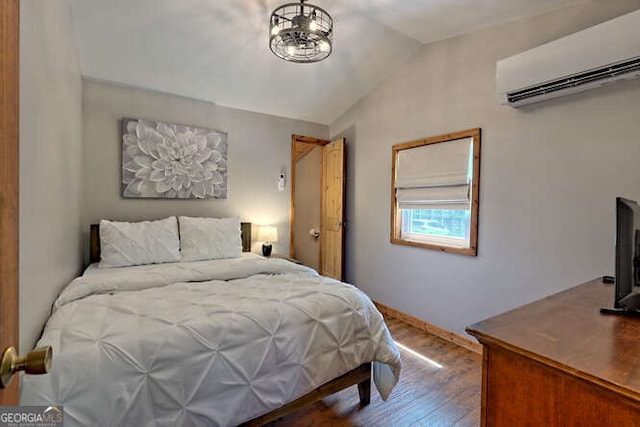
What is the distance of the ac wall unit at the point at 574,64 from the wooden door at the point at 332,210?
2.06 metres

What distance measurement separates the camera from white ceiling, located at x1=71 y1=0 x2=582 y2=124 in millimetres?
2389

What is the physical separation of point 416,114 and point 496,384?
275 centimetres

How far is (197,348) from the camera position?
1330mm

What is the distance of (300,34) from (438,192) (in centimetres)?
181

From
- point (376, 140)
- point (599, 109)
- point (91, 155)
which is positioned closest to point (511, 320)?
point (599, 109)

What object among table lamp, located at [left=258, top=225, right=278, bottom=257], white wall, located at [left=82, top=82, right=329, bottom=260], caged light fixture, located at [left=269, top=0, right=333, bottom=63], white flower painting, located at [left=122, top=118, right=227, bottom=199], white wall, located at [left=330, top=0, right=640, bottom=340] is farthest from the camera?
table lamp, located at [left=258, top=225, right=278, bottom=257]

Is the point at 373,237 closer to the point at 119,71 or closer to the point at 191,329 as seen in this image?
the point at 191,329

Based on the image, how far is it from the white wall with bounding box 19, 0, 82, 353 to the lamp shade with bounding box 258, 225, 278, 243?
5.90ft

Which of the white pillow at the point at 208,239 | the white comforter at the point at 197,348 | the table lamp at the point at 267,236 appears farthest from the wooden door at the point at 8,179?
the table lamp at the point at 267,236

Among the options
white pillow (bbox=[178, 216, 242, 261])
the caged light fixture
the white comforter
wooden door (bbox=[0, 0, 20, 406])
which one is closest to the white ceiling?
the caged light fixture

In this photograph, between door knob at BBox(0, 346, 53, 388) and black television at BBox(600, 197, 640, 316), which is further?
black television at BBox(600, 197, 640, 316)

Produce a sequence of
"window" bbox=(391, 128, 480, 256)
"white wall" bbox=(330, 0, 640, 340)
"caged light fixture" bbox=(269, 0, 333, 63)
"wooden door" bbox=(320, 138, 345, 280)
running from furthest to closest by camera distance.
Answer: "wooden door" bbox=(320, 138, 345, 280) < "window" bbox=(391, 128, 480, 256) < "caged light fixture" bbox=(269, 0, 333, 63) < "white wall" bbox=(330, 0, 640, 340)

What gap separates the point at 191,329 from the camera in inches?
53.9

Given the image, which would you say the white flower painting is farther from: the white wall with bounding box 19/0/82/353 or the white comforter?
the white comforter
